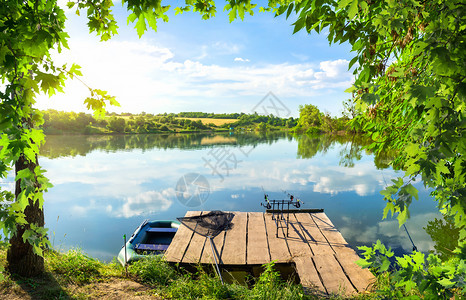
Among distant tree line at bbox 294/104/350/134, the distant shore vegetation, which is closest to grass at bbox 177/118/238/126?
the distant shore vegetation

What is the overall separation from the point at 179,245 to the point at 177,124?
313 ft

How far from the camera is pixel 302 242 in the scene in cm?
771

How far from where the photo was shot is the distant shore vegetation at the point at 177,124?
73.2 meters

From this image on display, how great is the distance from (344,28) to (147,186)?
2288cm

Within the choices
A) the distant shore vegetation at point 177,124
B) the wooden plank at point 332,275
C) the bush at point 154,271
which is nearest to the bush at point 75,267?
the bush at point 154,271

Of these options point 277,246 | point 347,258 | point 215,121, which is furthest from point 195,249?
point 215,121

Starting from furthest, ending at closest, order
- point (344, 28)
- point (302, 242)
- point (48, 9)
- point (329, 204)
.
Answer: point (329, 204) < point (302, 242) < point (344, 28) < point (48, 9)

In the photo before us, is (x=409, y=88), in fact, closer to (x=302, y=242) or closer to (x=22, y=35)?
(x=22, y=35)

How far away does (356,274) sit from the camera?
5.68 m

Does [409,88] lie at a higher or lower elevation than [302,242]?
higher

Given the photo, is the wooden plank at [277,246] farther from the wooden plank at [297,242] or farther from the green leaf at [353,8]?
the green leaf at [353,8]

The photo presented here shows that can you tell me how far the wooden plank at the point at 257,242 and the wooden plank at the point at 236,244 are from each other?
178mm

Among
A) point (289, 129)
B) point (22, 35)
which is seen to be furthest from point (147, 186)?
point (289, 129)

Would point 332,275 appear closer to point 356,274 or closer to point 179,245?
point 356,274
